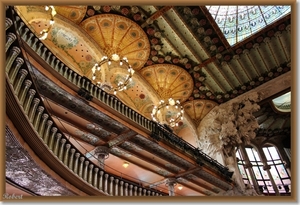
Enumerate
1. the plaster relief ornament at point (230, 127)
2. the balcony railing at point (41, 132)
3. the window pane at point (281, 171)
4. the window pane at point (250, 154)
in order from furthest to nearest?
the window pane at point (250, 154), the window pane at point (281, 171), the plaster relief ornament at point (230, 127), the balcony railing at point (41, 132)

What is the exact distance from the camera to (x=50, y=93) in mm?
8844

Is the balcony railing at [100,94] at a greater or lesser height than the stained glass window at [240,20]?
lesser

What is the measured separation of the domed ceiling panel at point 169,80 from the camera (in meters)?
15.1

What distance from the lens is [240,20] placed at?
13.8m

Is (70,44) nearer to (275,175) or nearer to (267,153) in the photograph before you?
(275,175)

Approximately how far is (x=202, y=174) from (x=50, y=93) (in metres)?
8.30

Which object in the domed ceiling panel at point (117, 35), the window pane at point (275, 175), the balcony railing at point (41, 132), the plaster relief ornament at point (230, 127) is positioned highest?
the domed ceiling panel at point (117, 35)

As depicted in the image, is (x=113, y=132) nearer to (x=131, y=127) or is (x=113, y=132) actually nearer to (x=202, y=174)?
(x=131, y=127)

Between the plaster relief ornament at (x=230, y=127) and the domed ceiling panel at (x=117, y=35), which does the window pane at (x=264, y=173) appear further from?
the domed ceiling panel at (x=117, y=35)

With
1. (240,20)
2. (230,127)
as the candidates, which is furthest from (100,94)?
(230,127)

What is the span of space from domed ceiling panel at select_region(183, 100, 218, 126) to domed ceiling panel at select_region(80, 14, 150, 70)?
4.46 metres

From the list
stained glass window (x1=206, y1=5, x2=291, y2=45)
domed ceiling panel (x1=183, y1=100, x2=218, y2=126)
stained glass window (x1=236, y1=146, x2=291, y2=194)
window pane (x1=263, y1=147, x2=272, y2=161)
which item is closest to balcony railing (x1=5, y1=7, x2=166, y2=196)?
stained glass window (x1=206, y1=5, x2=291, y2=45)

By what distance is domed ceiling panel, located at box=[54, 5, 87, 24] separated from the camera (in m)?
11.9

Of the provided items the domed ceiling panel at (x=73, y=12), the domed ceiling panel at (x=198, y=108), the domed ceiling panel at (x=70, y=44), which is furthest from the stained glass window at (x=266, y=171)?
the domed ceiling panel at (x=73, y=12)
